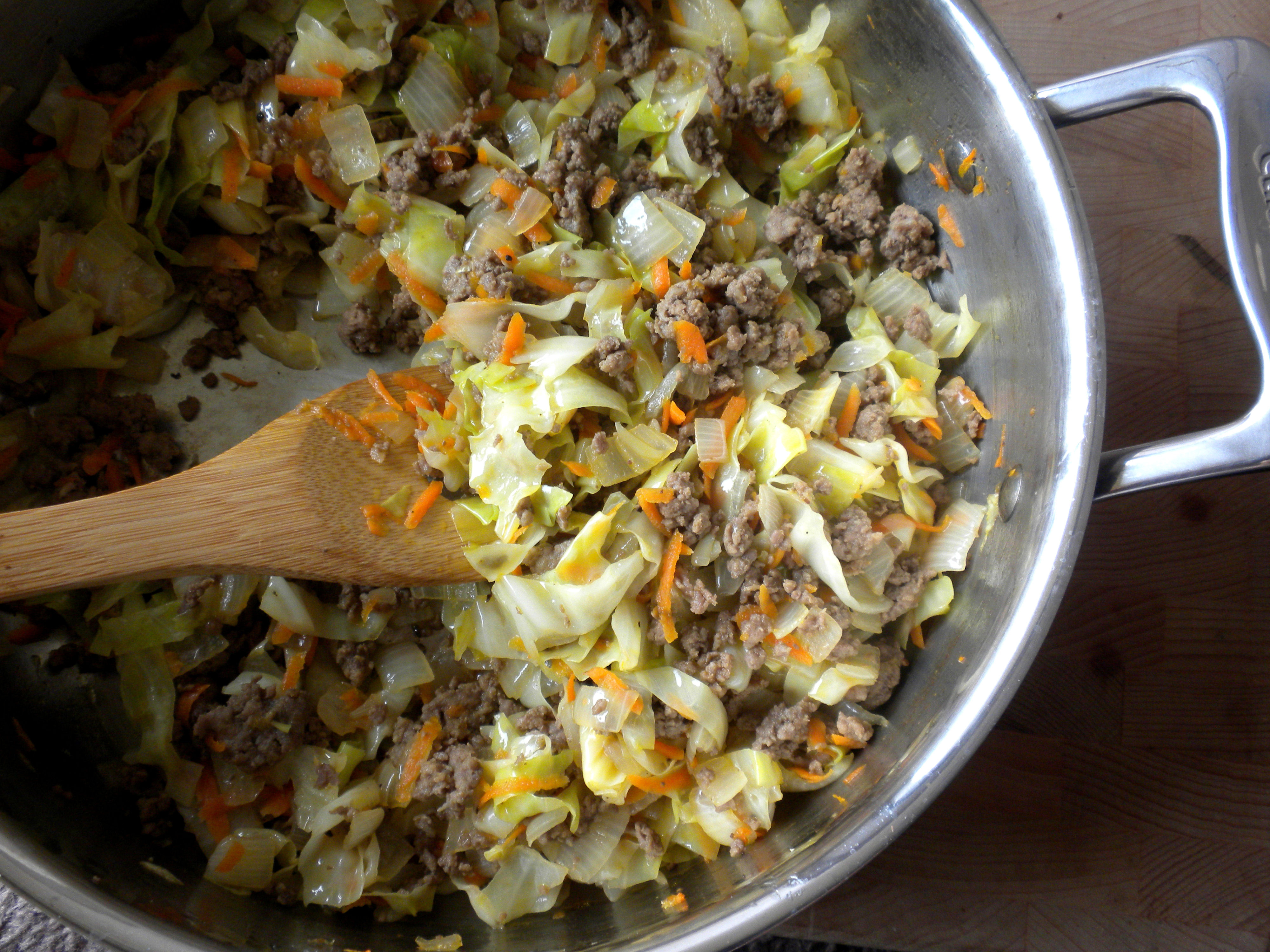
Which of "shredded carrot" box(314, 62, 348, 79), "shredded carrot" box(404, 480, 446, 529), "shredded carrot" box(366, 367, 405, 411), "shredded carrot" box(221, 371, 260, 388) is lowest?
"shredded carrot" box(404, 480, 446, 529)

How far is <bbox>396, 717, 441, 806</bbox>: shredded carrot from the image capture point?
185 cm

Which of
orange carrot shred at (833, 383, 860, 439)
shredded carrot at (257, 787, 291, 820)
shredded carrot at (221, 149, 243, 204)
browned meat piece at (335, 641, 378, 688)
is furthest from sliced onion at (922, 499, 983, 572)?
shredded carrot at (221, 149, 243, 204)

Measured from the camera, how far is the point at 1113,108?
5.19 feet

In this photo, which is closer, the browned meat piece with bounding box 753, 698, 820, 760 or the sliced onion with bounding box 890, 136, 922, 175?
the browned meat piece with bounding box 753, 698, 820, 760

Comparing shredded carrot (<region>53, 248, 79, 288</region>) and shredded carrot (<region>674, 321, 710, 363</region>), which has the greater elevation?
shredded carrot (<region>53, 248, 79, 288</region>)

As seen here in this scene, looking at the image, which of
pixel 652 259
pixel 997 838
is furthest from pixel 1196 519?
pixel 652 259

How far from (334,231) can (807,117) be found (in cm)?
119

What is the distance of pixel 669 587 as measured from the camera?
5.71 feet

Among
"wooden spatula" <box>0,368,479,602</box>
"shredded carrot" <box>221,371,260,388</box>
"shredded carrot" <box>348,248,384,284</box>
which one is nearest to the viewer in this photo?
"wooden spatula" <box>0,368,479,602</box>

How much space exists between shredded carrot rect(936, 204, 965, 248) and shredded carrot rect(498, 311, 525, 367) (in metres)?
0.97

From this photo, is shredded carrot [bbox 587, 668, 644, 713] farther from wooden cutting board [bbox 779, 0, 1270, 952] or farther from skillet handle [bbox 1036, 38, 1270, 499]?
skillet handle [bbox 1036, 38, 1270, 499]

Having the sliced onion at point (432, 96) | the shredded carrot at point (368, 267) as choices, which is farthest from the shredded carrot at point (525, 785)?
the sliced onion at point (432, 96)

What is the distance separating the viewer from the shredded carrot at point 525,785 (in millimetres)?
1760

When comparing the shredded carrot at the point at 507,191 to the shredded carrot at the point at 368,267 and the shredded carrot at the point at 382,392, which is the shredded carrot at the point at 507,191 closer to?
the shredded carrot at the point at 368,267
